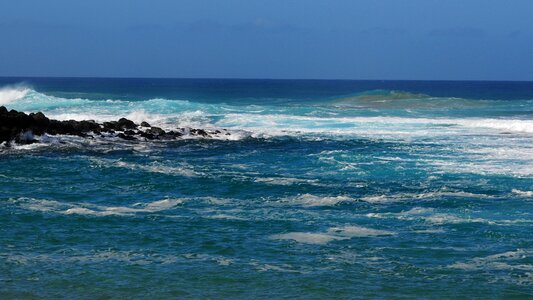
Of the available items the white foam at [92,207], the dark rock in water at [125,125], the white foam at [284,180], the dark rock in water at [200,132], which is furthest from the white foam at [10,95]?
the white foam at [92,207]

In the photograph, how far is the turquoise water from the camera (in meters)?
10.6

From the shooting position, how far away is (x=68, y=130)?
1151 inches

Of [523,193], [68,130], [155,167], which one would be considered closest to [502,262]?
[523,193]

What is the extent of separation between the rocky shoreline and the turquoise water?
932 millimetres

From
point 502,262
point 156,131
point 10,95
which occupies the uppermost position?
point 10,95

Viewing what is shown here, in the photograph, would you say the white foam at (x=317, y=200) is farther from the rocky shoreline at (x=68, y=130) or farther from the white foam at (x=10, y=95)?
the white foam at (x=10, y=95)

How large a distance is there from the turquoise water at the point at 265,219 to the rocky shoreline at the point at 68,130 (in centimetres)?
93

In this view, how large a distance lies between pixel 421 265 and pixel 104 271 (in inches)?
176

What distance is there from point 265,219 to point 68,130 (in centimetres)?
1670

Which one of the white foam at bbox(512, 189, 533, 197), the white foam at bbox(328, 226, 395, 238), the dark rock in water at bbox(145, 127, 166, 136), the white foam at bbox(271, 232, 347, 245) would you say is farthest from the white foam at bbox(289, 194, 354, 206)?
the dark rock in water at bbox(145, 127, 166, 136)

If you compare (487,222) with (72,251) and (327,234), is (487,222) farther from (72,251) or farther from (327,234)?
(72,251)

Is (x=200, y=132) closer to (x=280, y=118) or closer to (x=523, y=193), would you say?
(x=280, y=118)

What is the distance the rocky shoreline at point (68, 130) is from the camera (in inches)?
1049

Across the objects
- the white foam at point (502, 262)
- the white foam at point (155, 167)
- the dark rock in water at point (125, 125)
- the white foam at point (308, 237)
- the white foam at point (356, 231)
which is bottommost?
the white foam at point (502, 262)
